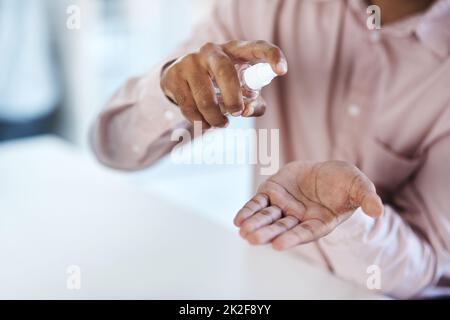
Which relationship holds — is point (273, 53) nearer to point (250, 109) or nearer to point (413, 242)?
point (250, 109)

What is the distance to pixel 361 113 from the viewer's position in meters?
0.66

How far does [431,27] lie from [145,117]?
32cm

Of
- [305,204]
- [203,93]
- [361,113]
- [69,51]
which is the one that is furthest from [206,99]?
[69,51]

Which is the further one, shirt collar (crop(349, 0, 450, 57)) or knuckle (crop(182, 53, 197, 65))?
shirt collar (crop(349, 0, 450, 57))

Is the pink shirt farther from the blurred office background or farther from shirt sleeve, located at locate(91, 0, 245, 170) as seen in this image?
the blurred office background

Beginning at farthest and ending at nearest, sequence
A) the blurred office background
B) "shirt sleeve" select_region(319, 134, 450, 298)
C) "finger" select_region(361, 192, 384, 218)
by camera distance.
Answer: the blurred office background
"shirt sleeve" select_region(319, 134, 450, 298)
"finger" select_region(361, 192, 384, 218)

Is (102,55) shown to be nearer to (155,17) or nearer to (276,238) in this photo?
(155,17)

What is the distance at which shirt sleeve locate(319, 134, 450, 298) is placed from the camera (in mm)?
578

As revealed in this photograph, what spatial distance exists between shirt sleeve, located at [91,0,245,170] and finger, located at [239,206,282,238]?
0.13 metres

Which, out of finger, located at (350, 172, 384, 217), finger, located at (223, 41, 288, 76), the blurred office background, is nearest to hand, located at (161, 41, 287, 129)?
finger, located at (223, 41, 288, 76)

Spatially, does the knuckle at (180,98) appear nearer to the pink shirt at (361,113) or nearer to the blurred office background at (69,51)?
the pink shirt at (361,113)

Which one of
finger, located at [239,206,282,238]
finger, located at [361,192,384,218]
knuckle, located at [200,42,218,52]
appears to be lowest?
finger, located at [239,206,282,238]

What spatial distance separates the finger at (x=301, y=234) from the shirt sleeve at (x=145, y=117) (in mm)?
159

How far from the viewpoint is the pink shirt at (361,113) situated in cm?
59
